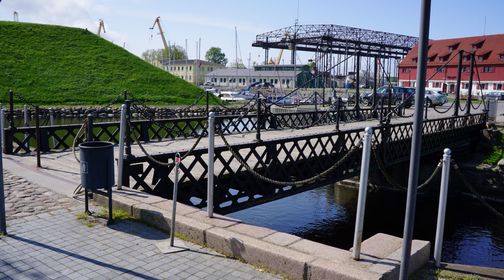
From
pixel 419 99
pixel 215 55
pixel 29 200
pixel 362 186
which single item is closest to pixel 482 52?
pixel 362 186

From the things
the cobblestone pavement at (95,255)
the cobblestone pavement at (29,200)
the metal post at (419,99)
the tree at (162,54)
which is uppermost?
the tree at (162,54)

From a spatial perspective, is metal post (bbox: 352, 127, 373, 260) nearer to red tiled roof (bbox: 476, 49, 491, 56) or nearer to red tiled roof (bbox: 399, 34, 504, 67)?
red tiled roof (bbox: 399, 34, 504, 67)

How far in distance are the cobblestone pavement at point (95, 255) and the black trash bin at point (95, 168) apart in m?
0.60

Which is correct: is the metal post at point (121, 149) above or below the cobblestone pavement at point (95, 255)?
above

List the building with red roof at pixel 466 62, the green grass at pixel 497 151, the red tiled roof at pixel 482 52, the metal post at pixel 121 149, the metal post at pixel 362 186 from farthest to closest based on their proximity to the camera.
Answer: the red tiled roof at pixel 482 52 < the building with red roof at pixel 466 62 < the green grass at pixel 497 151 < the metal post at pixel 121 149 < the metal post at pixel 362 186

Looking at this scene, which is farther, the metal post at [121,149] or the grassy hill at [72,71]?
the grassy hill at [72,71]

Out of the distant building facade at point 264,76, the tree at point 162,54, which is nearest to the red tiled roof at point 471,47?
the distant building facade at point 264,76

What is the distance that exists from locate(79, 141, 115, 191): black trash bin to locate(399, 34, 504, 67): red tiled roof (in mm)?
63474

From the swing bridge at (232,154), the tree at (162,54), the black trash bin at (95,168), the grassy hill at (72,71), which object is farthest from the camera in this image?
the tree at (162,54)

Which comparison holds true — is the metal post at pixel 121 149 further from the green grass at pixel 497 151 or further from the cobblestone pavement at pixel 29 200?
the green grass at pixel 497 151

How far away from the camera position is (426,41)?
3549 millimetres

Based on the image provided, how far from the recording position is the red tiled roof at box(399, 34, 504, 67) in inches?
2498

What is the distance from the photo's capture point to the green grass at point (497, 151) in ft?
82.4

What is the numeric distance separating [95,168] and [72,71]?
51957 millimetres
